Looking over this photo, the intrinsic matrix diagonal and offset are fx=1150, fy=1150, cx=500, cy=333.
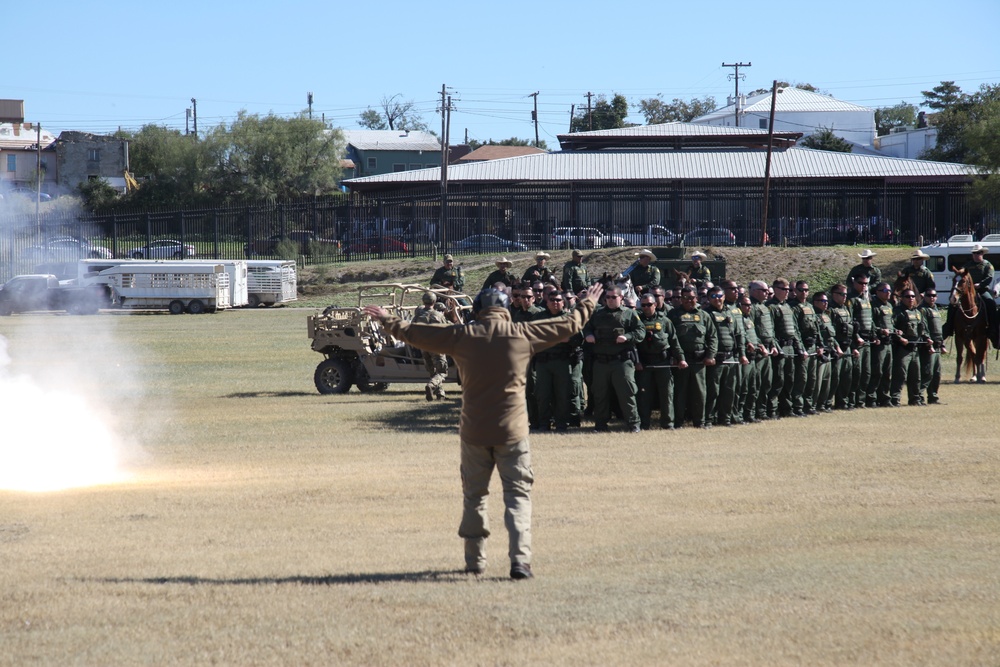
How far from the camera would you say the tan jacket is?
24.9ft

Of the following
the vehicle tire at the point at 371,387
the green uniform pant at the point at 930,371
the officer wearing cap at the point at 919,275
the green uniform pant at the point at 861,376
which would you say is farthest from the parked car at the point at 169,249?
the green uniform pant at the point at 930,371

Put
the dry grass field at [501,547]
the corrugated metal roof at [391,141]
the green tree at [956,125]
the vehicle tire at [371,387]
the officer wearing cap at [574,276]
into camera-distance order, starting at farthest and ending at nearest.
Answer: the corrugated metal roof at [391,141], the green tree at [956,125], the officer wearing cap at [574,276], the vehicle tire at [371,387], the dry grass field at [501,547]

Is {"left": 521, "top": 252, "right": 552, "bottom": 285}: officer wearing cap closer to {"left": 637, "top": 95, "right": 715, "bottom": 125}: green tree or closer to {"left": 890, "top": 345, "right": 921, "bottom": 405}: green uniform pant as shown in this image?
{"left": 890, "top": 345, "right": 921, "bottom": 405}: green uniform pant

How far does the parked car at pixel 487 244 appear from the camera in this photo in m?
50.9

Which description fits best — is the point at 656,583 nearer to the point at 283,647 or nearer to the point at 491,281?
the point at 283,647

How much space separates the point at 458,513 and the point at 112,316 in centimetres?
3501

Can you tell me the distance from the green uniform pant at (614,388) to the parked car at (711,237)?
34777 millimetres

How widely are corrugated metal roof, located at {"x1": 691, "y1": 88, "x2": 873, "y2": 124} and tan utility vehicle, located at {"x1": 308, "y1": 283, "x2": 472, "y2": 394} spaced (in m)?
82.6

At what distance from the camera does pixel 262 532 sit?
9.07 m

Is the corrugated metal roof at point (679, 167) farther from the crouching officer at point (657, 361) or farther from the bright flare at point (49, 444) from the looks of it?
the bright flare at point (49, 444)

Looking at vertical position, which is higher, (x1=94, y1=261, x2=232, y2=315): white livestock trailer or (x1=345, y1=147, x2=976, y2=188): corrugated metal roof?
(x1=345, y1=147, x2=976, y2=188): corrugated metal roof

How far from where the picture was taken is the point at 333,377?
19.4 m

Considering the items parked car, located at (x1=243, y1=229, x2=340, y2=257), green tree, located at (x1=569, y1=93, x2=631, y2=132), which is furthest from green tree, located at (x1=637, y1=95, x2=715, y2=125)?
parked car, located at (x1=243, y1=229, x2=340, y2=257)

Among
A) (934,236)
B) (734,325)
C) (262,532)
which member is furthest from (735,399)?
(934,236)
